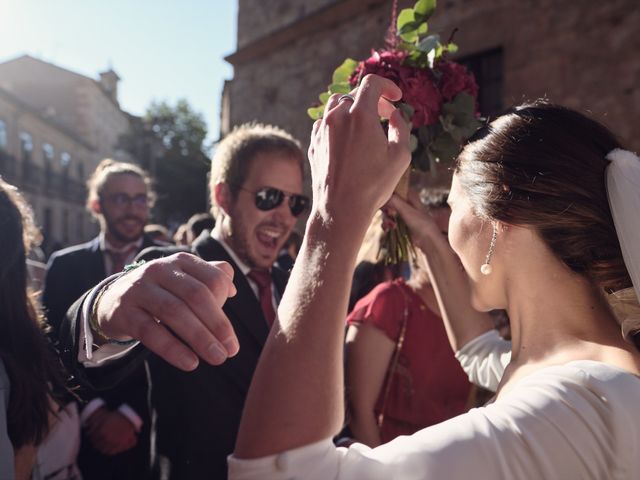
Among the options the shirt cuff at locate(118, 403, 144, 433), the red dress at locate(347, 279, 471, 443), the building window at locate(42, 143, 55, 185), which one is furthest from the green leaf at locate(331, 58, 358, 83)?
the building window at locate(42, 143, 55, 185)

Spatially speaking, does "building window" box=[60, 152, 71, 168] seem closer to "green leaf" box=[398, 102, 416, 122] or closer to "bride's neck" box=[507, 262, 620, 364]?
"green leaf" box=[398, 102, 416, 122]

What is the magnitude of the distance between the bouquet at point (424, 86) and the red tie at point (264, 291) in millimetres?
772

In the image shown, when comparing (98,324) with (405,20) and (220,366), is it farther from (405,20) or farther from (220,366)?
(405,20)

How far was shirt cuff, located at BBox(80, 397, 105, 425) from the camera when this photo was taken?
292cm

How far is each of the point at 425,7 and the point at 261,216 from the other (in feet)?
3.54

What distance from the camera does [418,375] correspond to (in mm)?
2307

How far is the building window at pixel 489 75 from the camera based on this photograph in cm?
725

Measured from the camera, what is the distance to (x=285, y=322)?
84cm

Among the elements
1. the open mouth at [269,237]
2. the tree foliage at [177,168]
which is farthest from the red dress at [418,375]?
the tree foliage at [177,168]

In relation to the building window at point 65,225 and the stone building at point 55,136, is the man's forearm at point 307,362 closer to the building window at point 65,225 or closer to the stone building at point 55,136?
the stone building at point 55,136

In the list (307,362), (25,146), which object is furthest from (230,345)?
(25,146)

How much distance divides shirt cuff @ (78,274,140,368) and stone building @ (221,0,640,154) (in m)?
2.71

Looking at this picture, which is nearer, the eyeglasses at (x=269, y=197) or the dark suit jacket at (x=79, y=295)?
the eyeglasses at (x=269, y=197)

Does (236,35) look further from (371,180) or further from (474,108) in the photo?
(371,180)
